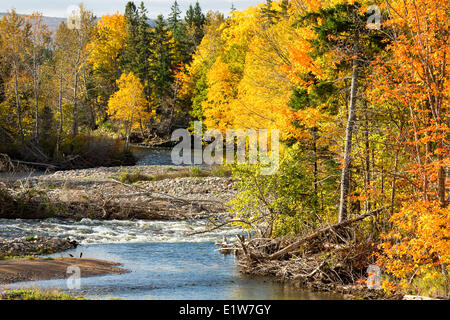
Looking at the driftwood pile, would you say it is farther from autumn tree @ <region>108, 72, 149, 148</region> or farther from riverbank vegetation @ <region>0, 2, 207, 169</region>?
autumn tree @ <region>108, 72, 149, 148</region>

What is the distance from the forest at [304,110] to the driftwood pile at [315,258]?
0.08 m

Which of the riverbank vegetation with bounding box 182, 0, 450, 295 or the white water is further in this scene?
the white water

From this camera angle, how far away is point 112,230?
2109 cm

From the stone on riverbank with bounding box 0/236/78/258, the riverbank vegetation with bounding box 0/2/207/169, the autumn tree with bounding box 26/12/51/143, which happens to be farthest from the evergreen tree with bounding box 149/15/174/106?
the stone on riverbank with bounding box 0/236/78/258

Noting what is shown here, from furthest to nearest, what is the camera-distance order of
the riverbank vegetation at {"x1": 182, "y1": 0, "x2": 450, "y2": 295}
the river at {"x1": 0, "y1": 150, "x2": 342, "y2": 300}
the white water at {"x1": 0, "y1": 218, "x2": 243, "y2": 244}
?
the white water at {"x1": 0, "y1": 218, "x2": 243, "y2": 244}
the river at {"x1": 0, "y1": 150, "x2": 342, "y2": 300}
the riverbank vegetation at {"x1": 182, "y1": 0, "x2": 450, "y2": 295}

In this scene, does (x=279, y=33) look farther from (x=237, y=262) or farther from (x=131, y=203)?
(x=237, y=262)

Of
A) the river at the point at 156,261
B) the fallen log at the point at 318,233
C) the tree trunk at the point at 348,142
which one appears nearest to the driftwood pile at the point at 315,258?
the fallen log at the point at 318,233

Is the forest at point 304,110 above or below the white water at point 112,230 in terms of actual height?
above

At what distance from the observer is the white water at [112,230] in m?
19.5

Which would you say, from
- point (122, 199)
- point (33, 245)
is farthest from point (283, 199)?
point (122, 199)

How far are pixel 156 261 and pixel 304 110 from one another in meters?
7.19

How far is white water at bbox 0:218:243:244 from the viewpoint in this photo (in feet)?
63.9

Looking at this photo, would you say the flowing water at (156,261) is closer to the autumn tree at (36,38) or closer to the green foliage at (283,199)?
the green foliage at (283,199)
